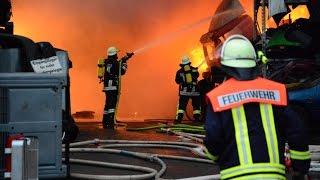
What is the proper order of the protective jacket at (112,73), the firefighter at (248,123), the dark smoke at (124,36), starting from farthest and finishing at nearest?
the dark smoke at (124,36) < the protective jacket at (112,73) < the firefighter at (248,123)

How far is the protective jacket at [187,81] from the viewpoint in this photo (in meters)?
13.3

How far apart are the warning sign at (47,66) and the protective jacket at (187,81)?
9.26m

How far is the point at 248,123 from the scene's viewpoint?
2.93 meters

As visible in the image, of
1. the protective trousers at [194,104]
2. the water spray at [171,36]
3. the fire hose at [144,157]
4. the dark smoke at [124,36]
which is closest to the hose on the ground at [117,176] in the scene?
the fire hose at [144,157]

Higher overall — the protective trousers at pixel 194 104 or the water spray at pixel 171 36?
the water spray at pixel 171 36

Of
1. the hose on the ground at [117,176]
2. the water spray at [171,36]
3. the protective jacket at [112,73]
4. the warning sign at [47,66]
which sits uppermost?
the water spray at [171,36]

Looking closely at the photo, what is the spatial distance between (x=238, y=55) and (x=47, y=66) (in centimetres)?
165

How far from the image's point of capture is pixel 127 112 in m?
17.4

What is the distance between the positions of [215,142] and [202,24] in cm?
1670

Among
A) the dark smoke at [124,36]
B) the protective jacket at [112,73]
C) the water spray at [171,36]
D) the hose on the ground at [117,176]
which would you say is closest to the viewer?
the hose on the ground at [117,176]

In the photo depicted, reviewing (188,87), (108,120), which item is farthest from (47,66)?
(188,87)

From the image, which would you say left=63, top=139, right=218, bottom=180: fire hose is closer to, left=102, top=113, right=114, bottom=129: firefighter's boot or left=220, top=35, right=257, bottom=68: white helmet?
left=220, top=35, right=257, bottom=68: white helmet

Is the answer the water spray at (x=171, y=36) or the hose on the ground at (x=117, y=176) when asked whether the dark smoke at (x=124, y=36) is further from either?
the hose on the ground at (x=117, y=176)

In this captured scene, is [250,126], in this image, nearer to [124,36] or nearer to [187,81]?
[187,81]
